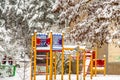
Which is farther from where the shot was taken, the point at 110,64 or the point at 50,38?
the point at 110,64

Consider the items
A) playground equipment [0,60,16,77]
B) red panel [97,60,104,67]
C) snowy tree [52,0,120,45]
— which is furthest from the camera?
red panel [97,60,104,67]

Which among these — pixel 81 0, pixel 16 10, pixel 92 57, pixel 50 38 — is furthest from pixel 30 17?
pixel 81 0

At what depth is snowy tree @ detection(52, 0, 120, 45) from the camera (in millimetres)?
11578

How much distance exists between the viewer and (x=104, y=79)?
63.9ft

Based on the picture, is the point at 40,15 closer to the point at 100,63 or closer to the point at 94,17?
the point at 100,63

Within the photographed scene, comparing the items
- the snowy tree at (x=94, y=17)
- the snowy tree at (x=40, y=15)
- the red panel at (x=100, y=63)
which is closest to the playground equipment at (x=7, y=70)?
the red panel at (x=100, y=63)

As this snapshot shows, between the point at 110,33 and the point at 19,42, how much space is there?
20789 millimetres

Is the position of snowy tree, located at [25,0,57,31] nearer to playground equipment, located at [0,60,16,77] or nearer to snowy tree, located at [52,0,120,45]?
playground equipment, located at [0,60,16,77]

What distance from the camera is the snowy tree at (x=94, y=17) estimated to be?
11.6 m

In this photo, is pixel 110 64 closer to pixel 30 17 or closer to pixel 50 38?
pixel 50 38

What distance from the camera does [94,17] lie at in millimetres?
12211

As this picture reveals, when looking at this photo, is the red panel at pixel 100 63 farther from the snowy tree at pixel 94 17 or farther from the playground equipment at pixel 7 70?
the snowy tree at pixel 94 17

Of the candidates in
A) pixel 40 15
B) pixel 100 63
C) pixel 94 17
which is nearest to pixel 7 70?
pixel 100 63

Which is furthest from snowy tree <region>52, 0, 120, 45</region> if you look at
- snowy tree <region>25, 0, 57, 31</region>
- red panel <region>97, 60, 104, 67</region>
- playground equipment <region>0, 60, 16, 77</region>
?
snowy tree <region>25, 0, 57, 31</region>
